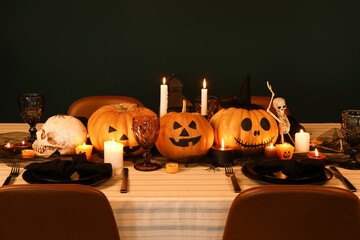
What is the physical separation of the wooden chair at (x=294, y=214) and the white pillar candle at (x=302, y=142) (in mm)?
638

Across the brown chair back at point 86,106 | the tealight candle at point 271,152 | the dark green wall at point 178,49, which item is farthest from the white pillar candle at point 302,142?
the dark green wall at point 178,49

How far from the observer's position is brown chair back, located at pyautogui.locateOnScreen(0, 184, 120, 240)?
0.91m

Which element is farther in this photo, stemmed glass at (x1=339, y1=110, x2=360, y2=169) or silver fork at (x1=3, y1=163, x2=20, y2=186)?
stemmed glass at (x1=339, y1=110, x2=360, y2=169)

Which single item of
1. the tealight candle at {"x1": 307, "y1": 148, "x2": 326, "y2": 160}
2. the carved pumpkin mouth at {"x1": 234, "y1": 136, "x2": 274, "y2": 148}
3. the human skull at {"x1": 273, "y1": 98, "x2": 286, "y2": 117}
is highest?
the human skull at {"x1": 273, "y1": 98, "x2": 286, "y2": 117}

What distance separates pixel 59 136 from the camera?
4.75ft

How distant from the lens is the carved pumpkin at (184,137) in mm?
1401

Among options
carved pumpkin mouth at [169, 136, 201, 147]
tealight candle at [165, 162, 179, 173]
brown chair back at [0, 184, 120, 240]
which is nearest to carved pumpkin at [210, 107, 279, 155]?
carved pumpkin mouth at [169, 136, 201, 147]

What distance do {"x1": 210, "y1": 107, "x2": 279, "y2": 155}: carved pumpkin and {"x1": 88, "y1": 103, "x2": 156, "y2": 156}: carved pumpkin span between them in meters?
0.32

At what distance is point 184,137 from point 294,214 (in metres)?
0.56

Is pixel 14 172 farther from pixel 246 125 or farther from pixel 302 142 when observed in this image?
pixel 302 142

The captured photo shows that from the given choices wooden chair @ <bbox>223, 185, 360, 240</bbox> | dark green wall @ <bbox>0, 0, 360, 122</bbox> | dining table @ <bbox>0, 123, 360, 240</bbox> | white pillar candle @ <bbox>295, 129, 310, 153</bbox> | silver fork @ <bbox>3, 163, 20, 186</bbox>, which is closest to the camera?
wooden chair @ <bbox>223, 185, 360, 240</bbox>

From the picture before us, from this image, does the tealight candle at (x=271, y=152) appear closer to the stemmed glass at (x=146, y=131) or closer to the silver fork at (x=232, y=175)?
the silver fork at (x=232, y=175)

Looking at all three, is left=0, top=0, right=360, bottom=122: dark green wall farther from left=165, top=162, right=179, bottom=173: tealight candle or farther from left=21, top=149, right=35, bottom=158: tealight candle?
left=165, top=162, right=179, bottom=173: tealight candle

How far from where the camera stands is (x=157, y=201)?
42.8 inches
